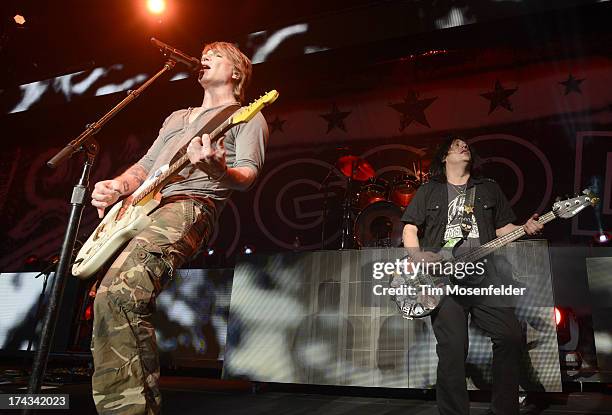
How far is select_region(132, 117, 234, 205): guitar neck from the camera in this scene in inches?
75.0

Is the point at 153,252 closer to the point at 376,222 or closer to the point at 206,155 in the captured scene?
the point at 206,155

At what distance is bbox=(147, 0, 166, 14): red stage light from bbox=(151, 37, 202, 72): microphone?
4341 millimetres

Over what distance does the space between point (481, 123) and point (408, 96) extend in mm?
1136

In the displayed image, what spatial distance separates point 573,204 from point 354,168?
134 inches

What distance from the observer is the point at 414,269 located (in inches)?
116

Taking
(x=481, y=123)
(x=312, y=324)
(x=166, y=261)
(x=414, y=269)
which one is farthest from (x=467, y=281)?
(x=481, y=123)

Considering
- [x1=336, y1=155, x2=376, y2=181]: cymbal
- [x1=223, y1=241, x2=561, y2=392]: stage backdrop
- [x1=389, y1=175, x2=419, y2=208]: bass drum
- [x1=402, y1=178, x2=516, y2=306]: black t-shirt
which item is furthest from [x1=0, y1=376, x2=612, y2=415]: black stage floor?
A: [x1=336, y1=155, x2=376, y2=181]: cymbal

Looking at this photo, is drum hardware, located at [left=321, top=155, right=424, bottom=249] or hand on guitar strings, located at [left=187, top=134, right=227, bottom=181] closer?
hand on guitar strings, located at [left=187, top=134, right=227, bottom=181]

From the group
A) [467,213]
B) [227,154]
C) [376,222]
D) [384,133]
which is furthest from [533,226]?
[384,133]

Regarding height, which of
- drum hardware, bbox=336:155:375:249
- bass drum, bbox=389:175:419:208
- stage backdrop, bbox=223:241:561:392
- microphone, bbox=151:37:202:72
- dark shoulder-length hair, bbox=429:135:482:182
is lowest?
stage backdrop, bbox=223:241:561:392

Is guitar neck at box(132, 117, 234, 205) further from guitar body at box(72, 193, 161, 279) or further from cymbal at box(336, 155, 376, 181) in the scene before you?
cymbal at box(336, 155, 376, 181)

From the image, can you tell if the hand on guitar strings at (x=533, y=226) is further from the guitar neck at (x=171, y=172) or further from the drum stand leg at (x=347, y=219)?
the drum stand leg at (x=347, y=219)

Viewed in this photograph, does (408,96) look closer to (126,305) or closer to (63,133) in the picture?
(126,305)

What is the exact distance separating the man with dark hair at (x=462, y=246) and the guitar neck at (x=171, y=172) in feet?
4.89
